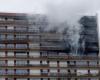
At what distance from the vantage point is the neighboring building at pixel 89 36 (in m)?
61.1

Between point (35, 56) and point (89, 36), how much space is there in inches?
403

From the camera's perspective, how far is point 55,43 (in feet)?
199

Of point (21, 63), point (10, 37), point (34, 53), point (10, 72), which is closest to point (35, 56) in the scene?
point (34, 53)

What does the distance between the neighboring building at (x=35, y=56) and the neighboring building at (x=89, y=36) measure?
1.38 m

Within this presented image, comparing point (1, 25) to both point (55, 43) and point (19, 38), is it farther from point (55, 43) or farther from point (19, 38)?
point (55, 43)

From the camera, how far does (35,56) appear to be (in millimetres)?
59875

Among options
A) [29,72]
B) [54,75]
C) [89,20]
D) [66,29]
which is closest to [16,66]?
[29,72]

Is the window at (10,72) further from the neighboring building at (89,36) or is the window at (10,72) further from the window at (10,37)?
the neighboring building at (89,36)

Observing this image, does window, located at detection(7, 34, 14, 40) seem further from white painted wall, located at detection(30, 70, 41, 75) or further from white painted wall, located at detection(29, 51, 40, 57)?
white painted wall, located at detection(30, 70, 41, 75)

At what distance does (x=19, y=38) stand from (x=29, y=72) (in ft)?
20.3

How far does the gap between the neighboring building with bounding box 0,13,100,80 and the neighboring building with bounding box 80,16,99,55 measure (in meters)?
1.38

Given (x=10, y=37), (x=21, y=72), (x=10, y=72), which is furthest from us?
(x=10, y=37)

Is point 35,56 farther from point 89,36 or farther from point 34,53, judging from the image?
point 89,36

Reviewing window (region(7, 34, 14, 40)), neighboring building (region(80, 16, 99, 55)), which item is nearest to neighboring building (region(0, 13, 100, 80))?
window (region(7, 34, 14, 40))
